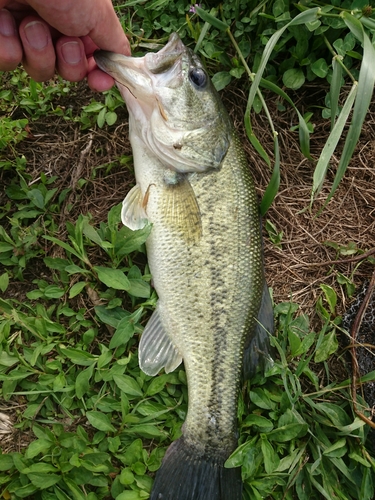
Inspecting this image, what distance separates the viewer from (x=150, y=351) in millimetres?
2305

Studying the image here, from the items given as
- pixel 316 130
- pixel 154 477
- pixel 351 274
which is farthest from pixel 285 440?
pixel 316 130

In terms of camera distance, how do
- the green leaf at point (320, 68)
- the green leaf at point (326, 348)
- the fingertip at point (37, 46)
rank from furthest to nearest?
the green leaf at point (320, 68), the green leaf at point (326, 348), the fingertip at point (37, 46)

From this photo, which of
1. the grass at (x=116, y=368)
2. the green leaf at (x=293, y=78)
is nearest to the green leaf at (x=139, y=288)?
the grass at (x=116, y=368)

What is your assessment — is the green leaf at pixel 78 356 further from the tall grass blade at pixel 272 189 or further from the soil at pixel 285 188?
the tall grass blade at pixel 272 189

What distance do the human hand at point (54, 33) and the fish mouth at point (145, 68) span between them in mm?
63

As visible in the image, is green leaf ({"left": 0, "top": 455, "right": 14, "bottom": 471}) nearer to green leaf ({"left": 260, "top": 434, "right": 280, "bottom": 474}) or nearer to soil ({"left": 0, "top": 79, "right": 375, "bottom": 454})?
soil ({"left": 0, "top": 79, "right": 375, "bottom": 454})

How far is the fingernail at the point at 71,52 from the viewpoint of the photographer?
1976mm

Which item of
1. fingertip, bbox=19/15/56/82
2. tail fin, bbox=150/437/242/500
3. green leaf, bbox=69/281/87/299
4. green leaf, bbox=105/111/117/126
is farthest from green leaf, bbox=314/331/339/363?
fingertip, bbox=19/15/56/82

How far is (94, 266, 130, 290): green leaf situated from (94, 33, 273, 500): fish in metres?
0.20

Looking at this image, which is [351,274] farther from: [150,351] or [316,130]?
[150,351]

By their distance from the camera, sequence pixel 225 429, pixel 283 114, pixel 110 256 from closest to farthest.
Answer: pixel 225 429 < pixel 110 256 < pixel 283 114

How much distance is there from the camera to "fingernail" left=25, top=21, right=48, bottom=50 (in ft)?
6.07

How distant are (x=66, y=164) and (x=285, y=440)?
82.2 inches

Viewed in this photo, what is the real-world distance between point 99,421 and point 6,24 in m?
1.96
